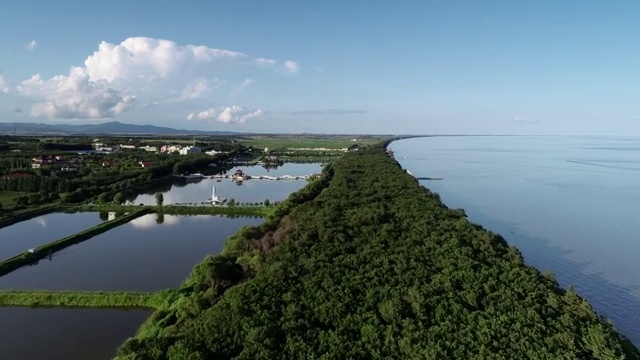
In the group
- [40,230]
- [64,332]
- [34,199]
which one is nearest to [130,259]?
[64,332]

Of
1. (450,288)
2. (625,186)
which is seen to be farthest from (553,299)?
(625,186)

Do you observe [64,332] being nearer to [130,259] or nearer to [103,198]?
[130,259]

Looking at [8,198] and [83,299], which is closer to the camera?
[83,299]

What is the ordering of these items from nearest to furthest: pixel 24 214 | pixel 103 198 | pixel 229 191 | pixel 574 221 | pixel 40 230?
1. pixel 40 230
2. pixel 24 214
3. pixel 574 221
4. pixel 103 198
5. pixel 229 191

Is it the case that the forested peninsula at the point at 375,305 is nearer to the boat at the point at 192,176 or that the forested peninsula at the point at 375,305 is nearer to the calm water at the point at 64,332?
the calm water at the point at 64,332

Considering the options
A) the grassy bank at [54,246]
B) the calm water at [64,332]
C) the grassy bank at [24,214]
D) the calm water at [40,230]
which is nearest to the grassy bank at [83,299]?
the calm water at [64,332]
